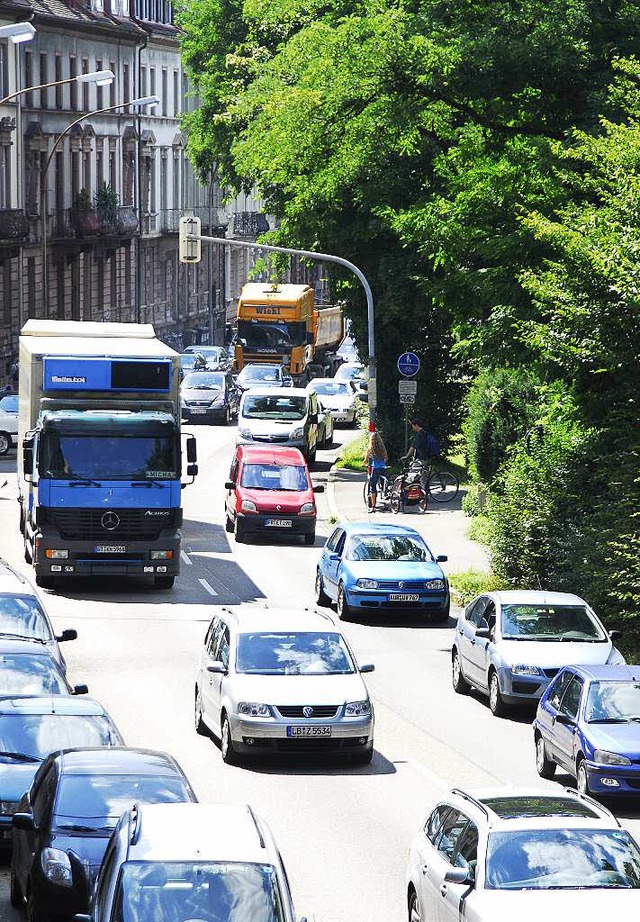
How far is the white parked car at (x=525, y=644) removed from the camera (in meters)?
22.1

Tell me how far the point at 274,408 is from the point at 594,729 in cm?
3325

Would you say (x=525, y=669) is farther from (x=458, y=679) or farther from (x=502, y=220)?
(x=502, y=220)

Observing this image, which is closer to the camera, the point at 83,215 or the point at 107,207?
the point at 83,215

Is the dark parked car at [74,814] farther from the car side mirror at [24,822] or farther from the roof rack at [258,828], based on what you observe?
the roof rack at [258,828]

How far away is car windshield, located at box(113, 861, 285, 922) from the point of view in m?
9.78

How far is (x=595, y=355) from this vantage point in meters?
26.3

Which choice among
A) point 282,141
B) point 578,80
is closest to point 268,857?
point 578,80

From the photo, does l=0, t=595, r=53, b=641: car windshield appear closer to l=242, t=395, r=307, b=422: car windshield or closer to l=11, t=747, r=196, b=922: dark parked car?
l=11, t=747, r=196, b=922: dark parked car

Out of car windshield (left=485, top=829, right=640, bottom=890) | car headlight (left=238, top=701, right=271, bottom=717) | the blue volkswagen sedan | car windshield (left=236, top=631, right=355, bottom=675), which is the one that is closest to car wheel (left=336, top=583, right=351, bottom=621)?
the blue volkswagen sedan

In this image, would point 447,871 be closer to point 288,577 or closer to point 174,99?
point 288,577

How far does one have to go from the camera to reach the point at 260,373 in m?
67.1

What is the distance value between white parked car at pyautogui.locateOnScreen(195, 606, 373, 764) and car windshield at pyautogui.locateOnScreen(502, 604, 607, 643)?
3.07 m

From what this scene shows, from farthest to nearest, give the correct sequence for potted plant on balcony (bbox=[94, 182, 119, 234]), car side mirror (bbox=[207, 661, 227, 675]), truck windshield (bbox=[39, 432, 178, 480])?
1. potted plant on balcony (bbox=[94, 182, 119, 234])
2. truck windshield (bbox=[39, 432, 178, 480])
3. car side mirror (bbox=[207, 661, 227, 675])

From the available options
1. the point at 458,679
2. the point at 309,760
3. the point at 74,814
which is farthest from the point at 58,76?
the point at 74,814
